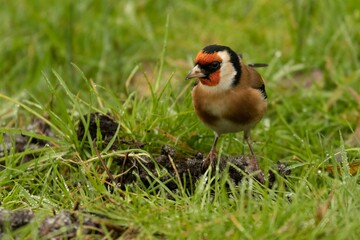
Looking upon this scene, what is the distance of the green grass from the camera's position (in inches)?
141

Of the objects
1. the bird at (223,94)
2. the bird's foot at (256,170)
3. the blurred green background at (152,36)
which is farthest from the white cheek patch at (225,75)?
the blurred green background at (152,36)

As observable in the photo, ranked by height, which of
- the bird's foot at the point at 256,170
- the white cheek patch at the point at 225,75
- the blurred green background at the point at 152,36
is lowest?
the bird's foot at the point at 256,170

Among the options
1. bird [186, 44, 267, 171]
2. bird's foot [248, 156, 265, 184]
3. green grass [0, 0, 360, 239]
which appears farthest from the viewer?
bird [186, 44, 267, 171]

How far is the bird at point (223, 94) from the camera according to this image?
14.6ft

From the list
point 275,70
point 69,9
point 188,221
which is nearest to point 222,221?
point 188,221

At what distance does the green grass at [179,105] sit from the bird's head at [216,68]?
171mm

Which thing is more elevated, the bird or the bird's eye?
the bird's eye

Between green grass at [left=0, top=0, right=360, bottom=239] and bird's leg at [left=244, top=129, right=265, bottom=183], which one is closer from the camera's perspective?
green grass at [left=0, top=0, right=360, bottom=239]

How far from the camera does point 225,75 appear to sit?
454 centimetres

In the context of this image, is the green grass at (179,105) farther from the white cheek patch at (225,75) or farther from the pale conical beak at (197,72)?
the white cheek patch at (225,75)

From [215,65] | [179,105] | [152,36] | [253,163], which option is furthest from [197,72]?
[152,36]

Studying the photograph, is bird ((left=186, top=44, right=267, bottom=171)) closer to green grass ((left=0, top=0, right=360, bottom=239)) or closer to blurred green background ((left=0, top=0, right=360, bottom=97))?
green grass ((left=0, top=0, right=360, bottom=239))

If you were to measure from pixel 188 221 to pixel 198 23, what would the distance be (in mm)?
3897

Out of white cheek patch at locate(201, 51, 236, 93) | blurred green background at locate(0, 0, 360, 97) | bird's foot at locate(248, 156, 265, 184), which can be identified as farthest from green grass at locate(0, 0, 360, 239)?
white cheek patch at locate(201, 51, 236, 93)
